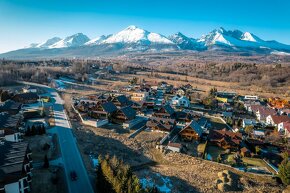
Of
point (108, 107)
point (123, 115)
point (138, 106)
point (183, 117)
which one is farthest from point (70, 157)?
point (138, 106)

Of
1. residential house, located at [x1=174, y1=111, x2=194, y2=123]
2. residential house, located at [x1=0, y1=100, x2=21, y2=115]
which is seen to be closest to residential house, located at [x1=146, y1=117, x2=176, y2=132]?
residential house, located at [x1=174, y1=111, x2=194, y2=123]

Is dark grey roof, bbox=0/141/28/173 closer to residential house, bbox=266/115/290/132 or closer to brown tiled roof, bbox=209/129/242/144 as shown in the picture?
brown tiled roof, bbox=209/129/242/144

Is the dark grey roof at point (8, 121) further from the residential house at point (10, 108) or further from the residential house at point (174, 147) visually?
the residential house at point (174, 147)

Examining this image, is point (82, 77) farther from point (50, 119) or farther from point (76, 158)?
point (76, 158)

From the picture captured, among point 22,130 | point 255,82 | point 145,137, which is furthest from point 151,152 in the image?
point 255,82

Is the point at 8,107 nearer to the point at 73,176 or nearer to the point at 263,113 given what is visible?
the point at 73,176

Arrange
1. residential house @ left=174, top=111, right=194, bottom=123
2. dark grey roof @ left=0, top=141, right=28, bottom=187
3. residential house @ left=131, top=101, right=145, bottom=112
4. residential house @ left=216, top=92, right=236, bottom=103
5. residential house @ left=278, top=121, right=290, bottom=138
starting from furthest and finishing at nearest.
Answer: residential house @ left=216, top=92, right=236, bottom=103 → residential house @ left=131, top=101, right=145, bottom=112 → residential house @ left=174, top=111, right=194, bottom=123 → residential house @ left=278, top=121, right=290, bottom=138 → dark grey roof @ left=0, top=141, right=28, bottom=187

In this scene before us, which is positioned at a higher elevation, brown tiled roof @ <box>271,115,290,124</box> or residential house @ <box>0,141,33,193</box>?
residential house @ <box>0,141,33,193</box>
